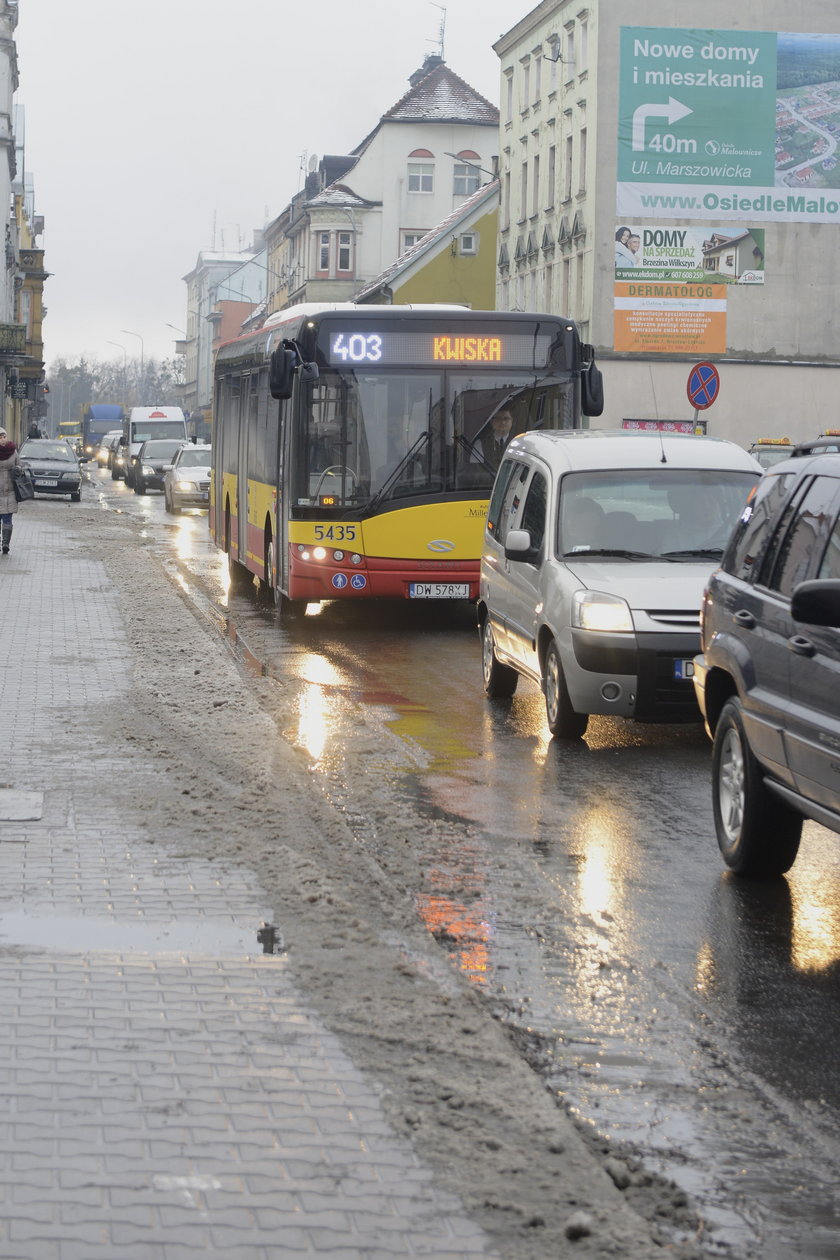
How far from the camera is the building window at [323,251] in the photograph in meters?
96.3

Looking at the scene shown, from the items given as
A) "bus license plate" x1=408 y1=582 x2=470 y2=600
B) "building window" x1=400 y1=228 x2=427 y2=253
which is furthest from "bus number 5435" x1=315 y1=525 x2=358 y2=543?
"building window" x1=400 y1=228 x2=427 y2=253

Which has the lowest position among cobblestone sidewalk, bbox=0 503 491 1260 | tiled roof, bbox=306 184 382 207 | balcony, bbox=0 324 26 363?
cobblestone sidewalk, bbox=0 503 491 1260

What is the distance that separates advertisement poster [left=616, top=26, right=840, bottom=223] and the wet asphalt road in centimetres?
4459

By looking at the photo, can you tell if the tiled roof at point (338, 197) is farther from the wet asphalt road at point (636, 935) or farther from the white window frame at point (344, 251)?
the wet asphalt road at point (636, 935)

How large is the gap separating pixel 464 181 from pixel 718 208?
40.8 meters

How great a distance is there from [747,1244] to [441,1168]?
0.69m

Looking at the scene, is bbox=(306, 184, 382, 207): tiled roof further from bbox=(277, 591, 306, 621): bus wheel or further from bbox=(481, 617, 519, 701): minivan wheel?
bbox=(481, 617, 519, 701): minivan wheel

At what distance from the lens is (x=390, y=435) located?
17.8m

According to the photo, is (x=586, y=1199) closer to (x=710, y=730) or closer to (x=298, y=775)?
(x=710, y=730)

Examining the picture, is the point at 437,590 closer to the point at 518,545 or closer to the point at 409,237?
the point at 518,545

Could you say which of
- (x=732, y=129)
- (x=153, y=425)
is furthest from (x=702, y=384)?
(x=153, y=425)

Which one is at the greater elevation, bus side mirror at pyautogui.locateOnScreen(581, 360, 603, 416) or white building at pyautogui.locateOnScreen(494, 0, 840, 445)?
white building at pyautogui.locateOnScreen(494, 0, 840, 445)

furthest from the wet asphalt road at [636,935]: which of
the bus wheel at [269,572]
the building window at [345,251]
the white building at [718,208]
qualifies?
the building window at [345,251]

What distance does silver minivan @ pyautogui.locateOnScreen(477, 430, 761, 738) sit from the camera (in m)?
11.0
